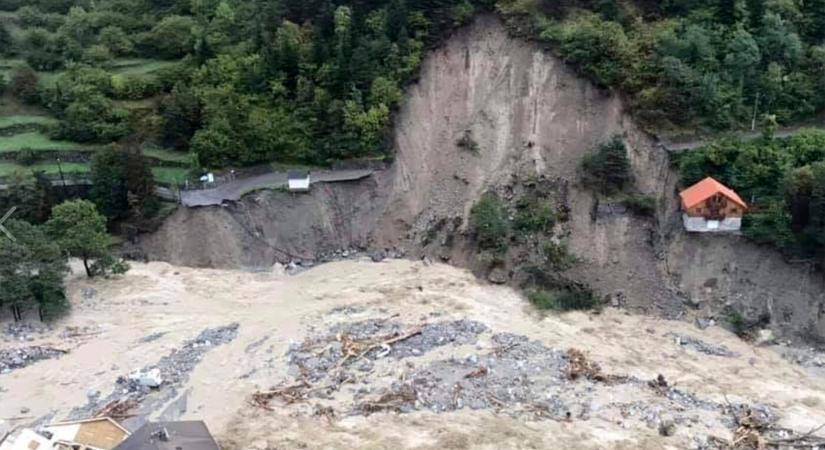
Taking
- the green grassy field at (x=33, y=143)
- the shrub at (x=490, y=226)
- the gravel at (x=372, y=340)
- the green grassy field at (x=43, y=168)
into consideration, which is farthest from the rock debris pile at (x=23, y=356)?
the shrub at (x=490, y=226)

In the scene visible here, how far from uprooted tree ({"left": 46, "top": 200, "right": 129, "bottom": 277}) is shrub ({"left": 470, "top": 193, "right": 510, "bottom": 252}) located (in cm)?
1567

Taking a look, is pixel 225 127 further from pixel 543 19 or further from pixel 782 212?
pixel 782 212

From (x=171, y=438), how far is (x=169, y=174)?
20.1m

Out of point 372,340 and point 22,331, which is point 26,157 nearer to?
point 22,331

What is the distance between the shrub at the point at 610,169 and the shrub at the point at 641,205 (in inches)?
37.8

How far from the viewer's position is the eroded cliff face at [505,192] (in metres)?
33.7

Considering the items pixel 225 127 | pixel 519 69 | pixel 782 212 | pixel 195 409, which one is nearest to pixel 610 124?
pixel 519 69

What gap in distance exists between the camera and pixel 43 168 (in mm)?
41625

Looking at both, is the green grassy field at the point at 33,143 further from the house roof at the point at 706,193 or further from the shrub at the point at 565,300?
the house roof at the point at 706,193

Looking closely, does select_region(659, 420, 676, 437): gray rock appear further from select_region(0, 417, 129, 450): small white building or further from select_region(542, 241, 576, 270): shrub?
select_region(0, 417, 129, 450): small white building

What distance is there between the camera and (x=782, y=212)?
32.8m

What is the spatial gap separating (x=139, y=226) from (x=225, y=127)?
6.17 meters

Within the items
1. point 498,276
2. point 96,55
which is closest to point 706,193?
point 498,276

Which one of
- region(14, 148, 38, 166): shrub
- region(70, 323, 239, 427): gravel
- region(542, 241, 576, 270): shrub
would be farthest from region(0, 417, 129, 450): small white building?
region(14, 148, 38, 166): shrub
